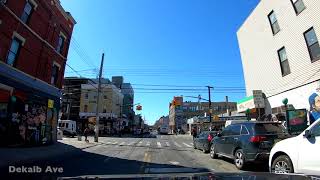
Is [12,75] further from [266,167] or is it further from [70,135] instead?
[70,135]

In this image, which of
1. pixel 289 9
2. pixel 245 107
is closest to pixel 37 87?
pixel 245 107

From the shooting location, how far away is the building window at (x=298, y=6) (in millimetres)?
20266

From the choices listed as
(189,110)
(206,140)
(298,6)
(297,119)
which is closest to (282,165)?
(297,119)

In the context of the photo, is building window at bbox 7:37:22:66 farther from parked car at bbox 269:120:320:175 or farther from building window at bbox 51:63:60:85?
parked car at bbox 269:120:320:175

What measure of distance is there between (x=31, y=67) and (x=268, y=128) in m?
17.3

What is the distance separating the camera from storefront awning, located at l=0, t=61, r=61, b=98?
68.4 ft

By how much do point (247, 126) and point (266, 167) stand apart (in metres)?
1.73

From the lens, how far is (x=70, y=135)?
180 ft

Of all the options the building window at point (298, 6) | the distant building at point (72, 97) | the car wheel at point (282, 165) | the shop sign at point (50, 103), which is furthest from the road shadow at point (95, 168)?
the distant building at point (72, 97)

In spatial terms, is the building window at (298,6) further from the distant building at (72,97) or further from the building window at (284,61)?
the distant building at (72,97)

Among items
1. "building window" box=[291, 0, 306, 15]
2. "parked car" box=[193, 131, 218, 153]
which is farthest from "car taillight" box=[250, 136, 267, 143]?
"building window" box=[291, 0, 306, 15]

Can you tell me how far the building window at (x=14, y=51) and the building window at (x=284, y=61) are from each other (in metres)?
16.5

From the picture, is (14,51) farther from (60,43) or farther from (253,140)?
(253,140)

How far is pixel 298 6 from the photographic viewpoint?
2073cm
